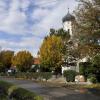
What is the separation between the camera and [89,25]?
32.8 meters

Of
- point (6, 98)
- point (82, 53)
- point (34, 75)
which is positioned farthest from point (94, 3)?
point (34, 75)

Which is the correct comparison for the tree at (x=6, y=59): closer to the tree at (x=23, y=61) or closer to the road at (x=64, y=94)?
the tree at (x=23, y=61)

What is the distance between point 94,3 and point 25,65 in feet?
200

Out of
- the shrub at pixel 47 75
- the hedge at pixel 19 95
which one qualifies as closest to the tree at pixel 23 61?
the shrub at pixel 47 75

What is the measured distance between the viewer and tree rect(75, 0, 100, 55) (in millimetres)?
32500

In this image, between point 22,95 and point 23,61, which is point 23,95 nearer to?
point 22,95

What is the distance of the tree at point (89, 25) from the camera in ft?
107

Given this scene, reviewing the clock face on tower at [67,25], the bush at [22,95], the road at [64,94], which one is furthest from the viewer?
the clock face on tower at [67,25]

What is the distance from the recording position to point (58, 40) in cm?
6575

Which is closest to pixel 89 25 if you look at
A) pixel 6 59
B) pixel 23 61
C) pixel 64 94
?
pixel 64 94

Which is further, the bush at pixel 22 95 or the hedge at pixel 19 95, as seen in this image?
the bush at pixel 22 95

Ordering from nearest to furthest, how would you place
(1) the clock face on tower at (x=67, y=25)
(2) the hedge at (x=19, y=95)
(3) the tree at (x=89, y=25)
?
(2) the hedge at (x=19, y=95), (3) the tree at (x=89, y=25), (1) the clock face on tower at (x=67, y=25)

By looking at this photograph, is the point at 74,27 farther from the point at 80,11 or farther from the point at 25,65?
the point at 25,65

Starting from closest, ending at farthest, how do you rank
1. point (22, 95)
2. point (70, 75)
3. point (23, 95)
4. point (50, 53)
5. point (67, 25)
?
point (23, 95), point (22, 95), point (70, 75), point (50, 53), point (67, 25)
